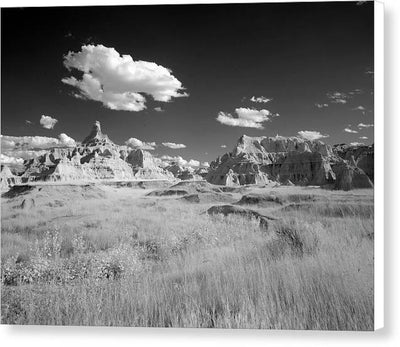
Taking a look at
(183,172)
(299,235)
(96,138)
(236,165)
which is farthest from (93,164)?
(299,235)

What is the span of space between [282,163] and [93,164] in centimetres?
228

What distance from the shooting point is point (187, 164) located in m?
4.19

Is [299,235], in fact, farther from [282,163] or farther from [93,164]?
[93,164]

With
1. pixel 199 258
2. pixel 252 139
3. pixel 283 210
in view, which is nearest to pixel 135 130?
pixel 252 139

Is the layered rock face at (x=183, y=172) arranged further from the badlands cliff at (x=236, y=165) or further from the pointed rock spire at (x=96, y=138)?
the pointed rock spire at (x=96, y=138)

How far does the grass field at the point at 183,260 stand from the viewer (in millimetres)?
3418

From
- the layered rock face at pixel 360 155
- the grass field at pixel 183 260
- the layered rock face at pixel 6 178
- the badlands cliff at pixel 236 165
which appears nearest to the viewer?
the grass field at pixel 183 260

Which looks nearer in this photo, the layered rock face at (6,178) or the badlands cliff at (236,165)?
the badlands cliff at (236,165)

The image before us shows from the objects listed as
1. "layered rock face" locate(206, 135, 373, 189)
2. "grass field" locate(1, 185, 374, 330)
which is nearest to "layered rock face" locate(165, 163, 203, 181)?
"layered rock face" locate(206, 135, 373, 189)

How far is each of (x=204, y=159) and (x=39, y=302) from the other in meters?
2.36

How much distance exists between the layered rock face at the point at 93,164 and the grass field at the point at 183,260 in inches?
6.9
